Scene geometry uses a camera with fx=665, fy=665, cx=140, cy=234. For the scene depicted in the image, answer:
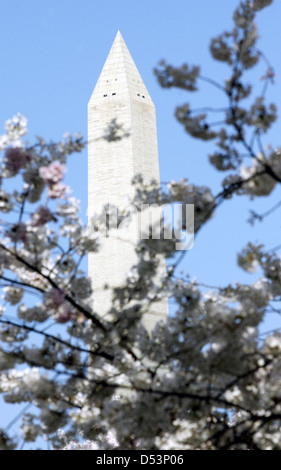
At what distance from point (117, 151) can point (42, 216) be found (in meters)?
13.7

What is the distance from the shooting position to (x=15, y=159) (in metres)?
5.25

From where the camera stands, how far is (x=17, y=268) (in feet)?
19.5

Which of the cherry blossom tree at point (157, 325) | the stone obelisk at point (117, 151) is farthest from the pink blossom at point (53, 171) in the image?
the stone obelisk at point (117, 151)

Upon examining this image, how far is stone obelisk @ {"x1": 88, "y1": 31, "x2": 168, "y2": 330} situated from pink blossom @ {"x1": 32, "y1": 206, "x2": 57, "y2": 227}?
39.2ft

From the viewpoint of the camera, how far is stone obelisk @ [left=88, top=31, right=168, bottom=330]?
697 inches

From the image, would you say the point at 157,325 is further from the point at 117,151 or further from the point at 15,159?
the point at 117,151

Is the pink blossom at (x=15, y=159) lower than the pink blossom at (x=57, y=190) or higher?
higher

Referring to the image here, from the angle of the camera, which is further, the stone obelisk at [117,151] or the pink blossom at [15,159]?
the stone obelisk at [117,151]

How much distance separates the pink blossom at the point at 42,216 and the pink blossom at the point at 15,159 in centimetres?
37

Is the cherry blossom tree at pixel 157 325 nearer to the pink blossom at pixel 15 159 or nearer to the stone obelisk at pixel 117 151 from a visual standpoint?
the pink blossom at pixel 15 159

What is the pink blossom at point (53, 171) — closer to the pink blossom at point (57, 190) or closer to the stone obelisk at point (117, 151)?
the pink blossom at point (57, 190)

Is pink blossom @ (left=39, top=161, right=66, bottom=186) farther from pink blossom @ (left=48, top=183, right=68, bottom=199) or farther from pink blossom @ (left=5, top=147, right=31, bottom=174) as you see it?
pink blossom @ (left=5, top=147, right=31, bottom=174)

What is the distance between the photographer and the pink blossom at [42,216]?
17.5ft


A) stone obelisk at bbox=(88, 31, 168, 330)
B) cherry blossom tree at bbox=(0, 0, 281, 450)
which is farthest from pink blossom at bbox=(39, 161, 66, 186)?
stone obelisk at bbox=(88, 31, 168, 330)
